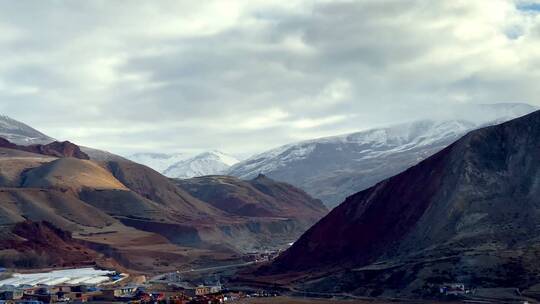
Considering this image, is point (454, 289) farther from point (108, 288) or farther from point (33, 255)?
point (33, 255)

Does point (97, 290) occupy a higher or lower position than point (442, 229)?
lower

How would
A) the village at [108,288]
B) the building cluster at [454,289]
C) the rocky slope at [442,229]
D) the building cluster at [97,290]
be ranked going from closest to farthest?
1. the building cluster at [454,289]
2. the rocky slope at [442,229]
3. the building cluster at [97,290]
4. the village at [108,288]

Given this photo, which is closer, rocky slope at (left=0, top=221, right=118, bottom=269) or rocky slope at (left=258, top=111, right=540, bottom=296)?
rocky slope at (left=258, top=111, right=540, bottom=296)

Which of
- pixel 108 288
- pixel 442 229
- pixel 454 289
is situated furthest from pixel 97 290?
pixel 454 289

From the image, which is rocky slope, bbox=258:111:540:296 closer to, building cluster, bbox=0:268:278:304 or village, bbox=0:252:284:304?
village, bbox=0:252:284:304

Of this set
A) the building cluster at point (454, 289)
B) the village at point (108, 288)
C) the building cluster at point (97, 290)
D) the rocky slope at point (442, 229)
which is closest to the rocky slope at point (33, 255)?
the village at point (108, 288)

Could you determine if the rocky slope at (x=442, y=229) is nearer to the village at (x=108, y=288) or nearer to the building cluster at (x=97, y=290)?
the village at (x=108, y=288)

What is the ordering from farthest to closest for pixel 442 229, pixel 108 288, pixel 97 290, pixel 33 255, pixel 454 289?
pixel 33 255 → pixel 108 288 → pixel 97 290 → pixel 442 229 → pixel 454 289

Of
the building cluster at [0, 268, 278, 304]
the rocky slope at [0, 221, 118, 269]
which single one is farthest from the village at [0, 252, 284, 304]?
the rocky slope at [0, 221, 118, 269]
